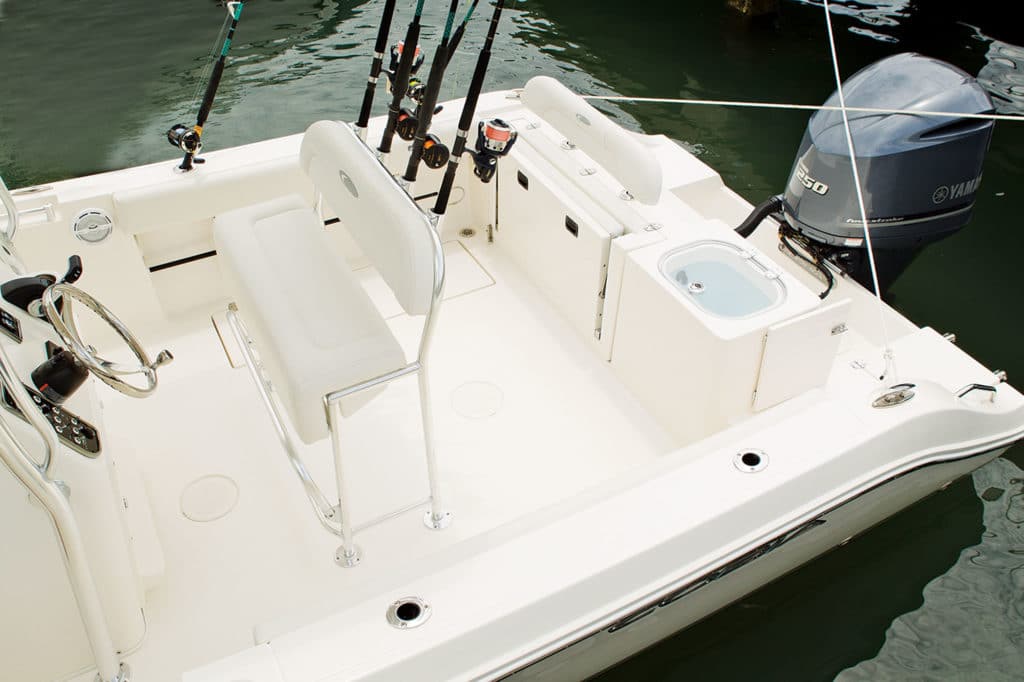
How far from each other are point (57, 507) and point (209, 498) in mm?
723

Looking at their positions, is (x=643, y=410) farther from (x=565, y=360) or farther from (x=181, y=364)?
(x=181, y=364)

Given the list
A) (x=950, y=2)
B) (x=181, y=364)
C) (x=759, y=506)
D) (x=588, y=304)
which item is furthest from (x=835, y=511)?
(x=950, y=2)

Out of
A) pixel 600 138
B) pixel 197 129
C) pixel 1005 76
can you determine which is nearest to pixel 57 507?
pixel 197 129

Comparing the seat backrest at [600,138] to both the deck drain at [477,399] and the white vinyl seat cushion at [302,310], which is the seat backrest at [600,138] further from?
the white vinyl seat cushion at [302,310]

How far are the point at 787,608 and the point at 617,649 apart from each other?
665 millimetres

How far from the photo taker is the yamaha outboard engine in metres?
2.05

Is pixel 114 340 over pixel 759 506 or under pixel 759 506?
under

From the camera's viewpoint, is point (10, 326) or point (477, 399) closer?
point (10, 326)

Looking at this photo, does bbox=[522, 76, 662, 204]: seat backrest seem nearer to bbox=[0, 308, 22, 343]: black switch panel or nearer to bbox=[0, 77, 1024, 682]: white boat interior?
bbox=[0, 77, 1024, 682]: white boat interior

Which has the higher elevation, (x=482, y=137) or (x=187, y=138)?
(x=482, y=137)

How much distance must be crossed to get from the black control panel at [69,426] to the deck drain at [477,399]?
36.9 inches

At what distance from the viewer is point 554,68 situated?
487cm

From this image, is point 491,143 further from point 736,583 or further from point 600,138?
point 736,583

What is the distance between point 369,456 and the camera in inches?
75.6
